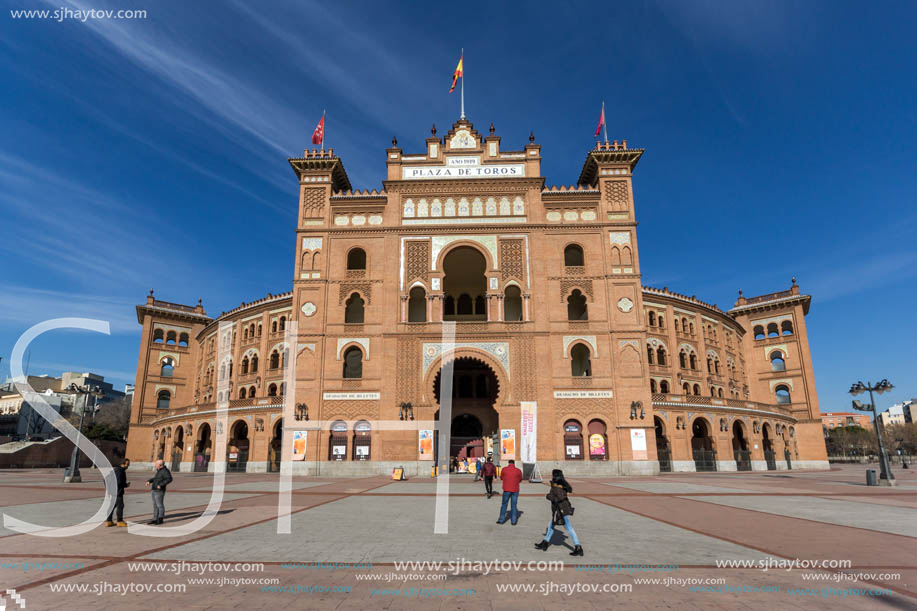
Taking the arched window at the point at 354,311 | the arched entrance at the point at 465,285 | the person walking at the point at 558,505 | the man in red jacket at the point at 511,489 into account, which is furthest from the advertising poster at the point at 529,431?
the person walking at the point at 558,505

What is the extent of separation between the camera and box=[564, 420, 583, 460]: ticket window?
31547 mm

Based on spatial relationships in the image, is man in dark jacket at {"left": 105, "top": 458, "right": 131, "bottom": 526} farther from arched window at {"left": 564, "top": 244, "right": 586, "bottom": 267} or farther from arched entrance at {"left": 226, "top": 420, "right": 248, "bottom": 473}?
arched window at {"left": 564, "top": 244, "right": 586, "bottom": 267}

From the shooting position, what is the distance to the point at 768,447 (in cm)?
4622

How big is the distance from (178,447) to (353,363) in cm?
2074

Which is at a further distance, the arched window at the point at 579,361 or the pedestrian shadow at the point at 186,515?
the arched window at the point at 579,361

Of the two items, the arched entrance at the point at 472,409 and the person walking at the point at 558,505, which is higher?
the arched entrance at the point at 472,409

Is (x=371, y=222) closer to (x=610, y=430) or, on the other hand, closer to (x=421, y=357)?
(x=421, y=357)

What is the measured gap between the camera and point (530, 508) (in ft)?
51.0

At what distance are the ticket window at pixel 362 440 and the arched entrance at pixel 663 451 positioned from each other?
19484mm

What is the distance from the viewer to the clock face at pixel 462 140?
36969mm

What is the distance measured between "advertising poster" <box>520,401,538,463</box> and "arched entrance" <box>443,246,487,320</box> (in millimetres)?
9459

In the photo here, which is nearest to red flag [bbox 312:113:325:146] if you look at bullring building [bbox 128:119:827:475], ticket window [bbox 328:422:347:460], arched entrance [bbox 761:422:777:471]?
bullring building [bbox 128:119:827:475]

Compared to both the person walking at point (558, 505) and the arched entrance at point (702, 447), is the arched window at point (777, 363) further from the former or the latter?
the person walking at point (558, 505)

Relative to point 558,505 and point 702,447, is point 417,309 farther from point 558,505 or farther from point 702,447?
point 558,505
